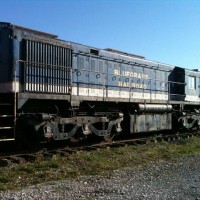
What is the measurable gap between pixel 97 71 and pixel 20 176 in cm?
743

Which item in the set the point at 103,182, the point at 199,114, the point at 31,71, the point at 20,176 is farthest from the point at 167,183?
the point at 199,114

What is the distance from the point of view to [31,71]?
11844 millimetres

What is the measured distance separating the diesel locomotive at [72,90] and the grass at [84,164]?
143 cm

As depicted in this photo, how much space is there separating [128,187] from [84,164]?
9.42ft

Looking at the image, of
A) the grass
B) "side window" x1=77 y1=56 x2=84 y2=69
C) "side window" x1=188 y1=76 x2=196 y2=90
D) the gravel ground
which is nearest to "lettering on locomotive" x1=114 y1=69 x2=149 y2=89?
"side window" x1=77 y1=56 x2=84 y2=69

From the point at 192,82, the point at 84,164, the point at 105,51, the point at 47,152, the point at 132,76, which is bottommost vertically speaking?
the point at 84,164

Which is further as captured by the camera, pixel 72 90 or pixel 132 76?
pixel 132 76

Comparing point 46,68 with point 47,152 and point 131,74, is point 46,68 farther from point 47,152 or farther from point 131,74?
point 131,74

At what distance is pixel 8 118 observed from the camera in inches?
428

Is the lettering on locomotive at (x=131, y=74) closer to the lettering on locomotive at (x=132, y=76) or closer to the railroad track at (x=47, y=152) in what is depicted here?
the lettering on locomotive at (x=132, y=76)

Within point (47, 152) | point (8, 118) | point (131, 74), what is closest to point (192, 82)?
point (131, 74)

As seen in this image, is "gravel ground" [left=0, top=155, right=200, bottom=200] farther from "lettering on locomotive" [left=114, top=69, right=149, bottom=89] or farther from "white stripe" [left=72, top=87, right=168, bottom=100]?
"lettering on locomotive" [left=114, top=69, right=149, bottom=89]

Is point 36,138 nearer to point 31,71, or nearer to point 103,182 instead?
point 31,71

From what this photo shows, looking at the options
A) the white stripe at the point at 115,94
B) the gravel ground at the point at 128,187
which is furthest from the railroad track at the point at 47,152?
the gravel ground at the point at 128,187
